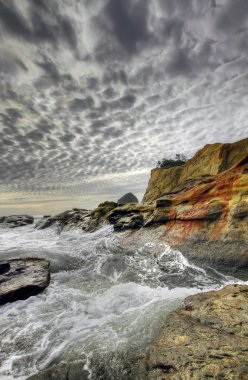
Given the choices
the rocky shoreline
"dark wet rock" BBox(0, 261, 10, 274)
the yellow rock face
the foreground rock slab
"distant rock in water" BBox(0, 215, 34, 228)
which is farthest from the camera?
"distant rock in water" BBox(0, 215, 34, 228)

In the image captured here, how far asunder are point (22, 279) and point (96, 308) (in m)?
3.28

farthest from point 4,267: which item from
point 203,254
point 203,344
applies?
point 203,254

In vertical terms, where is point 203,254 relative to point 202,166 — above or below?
below

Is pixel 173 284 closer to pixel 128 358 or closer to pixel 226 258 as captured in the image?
pixel 226 258

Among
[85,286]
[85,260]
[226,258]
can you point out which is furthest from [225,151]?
[85,286]

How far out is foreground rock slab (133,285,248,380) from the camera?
3.13 m

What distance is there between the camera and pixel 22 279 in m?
7.66

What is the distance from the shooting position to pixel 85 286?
25.7 feet

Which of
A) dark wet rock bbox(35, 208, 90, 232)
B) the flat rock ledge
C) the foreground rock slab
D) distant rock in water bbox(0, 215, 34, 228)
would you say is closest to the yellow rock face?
dark wet rock bbox(35, 208, 90, 232)

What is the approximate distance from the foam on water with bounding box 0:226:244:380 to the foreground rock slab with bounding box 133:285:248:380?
53 centimetres

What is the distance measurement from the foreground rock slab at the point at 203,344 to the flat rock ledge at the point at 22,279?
4648mm

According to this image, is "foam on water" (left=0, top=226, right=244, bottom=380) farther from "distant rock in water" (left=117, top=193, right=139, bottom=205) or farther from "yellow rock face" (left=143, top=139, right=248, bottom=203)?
"distant rock in water" (left=117, top=193, right=139, bottom=205)

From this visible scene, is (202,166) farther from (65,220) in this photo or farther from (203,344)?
(203,344)

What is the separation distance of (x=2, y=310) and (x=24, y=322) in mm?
1157
